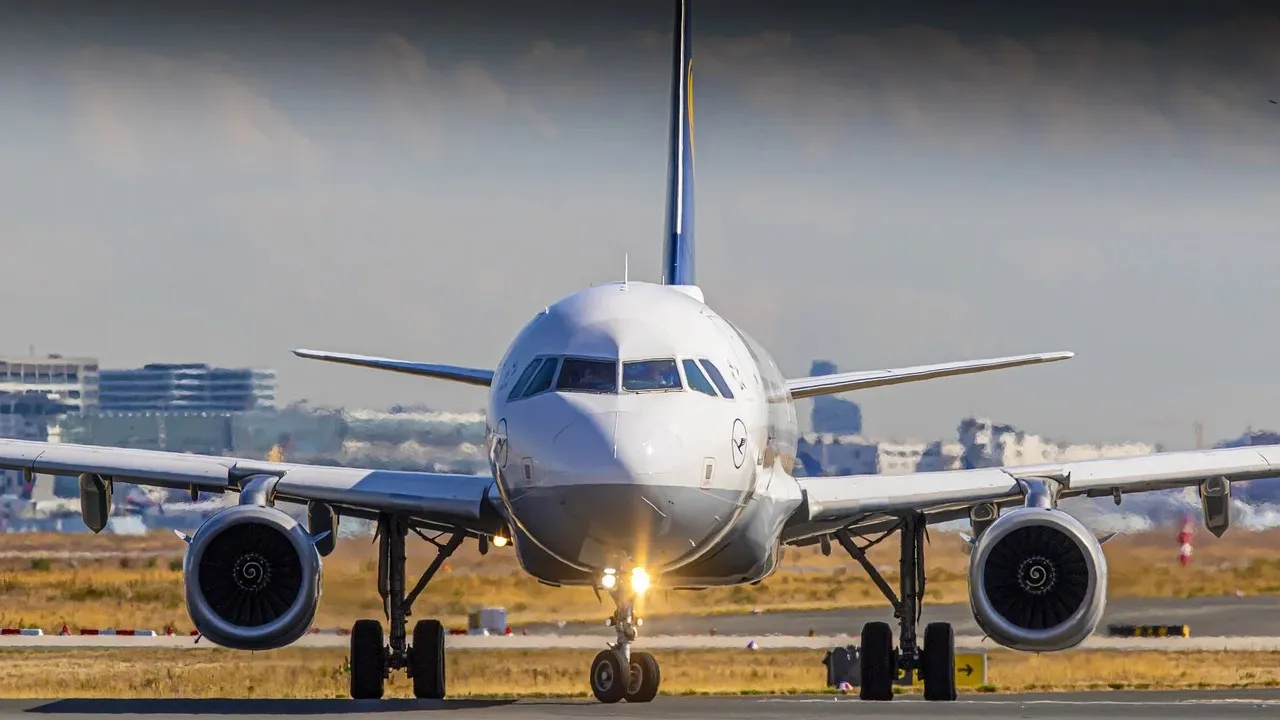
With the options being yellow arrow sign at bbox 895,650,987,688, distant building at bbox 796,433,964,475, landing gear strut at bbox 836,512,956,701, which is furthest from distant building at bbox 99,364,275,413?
landing gear strut at bbox 836,512,956,701

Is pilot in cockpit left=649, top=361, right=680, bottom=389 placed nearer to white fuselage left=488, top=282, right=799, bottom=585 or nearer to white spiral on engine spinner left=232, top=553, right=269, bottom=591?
white fuselage left=488, top=282, right=799, bottom=585

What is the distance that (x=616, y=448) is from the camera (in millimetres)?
19953

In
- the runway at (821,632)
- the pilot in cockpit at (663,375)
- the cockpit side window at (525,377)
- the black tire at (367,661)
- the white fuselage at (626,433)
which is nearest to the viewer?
the white fuselage at (626,433)

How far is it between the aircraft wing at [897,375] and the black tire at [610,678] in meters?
4.94

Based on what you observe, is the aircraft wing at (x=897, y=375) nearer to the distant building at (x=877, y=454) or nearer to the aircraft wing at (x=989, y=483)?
the aircraft wing at (x=989, y=483)

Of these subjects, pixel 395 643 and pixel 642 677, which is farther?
pixel 395 643

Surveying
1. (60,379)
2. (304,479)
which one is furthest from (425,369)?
(60,379)

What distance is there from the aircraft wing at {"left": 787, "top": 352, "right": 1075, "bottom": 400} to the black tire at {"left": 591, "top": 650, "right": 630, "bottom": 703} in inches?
195

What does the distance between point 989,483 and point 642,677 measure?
15.6 ft

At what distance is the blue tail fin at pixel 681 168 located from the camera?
3247 cm

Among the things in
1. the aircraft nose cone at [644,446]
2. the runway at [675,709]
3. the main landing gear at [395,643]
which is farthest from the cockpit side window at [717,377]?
the main landing gear at [395,643]

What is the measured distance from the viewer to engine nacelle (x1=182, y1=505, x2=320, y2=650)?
2322cm

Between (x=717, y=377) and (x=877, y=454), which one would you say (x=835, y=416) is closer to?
(x=877, y=454)

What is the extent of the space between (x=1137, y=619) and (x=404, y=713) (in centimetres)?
2761
